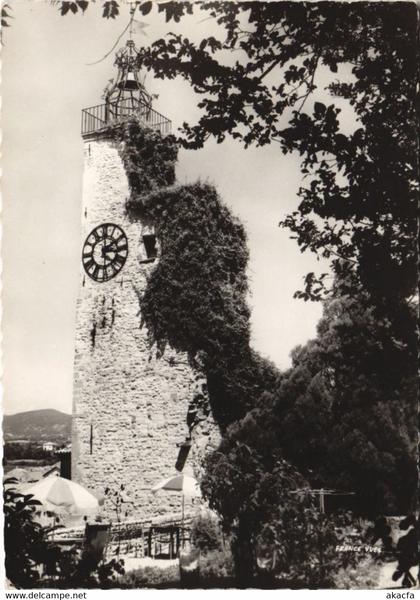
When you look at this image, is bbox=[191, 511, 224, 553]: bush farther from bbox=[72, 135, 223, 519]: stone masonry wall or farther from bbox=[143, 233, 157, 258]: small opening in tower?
bbox=[143, 233, 157, 258]: small opening in tower

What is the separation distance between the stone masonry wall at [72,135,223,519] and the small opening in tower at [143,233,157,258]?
0.34 feet

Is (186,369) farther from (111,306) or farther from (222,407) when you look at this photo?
(111,306)

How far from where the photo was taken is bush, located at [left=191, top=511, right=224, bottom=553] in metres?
7.48

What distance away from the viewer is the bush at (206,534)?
7475 millimetres

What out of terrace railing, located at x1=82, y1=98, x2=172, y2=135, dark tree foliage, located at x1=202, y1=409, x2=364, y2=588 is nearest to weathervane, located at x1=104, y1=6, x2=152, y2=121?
terrace railing, located at x1=82, y1=98, x2=172, y2=135

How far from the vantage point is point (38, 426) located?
7.53 meters

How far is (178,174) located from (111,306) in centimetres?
318

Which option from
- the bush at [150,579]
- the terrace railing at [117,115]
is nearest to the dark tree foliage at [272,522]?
the bush at [150,579]

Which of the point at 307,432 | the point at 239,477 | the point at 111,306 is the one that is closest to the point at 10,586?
the point at 239,477

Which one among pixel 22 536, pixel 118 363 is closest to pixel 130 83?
pixel 118 363

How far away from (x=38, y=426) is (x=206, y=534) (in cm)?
241

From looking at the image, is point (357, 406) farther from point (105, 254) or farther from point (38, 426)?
point (105, 254)

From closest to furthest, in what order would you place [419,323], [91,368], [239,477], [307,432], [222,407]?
[419,323]
[239,477]
[307,432]
[222,407]
[91,368]

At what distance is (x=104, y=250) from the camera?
13977mm
